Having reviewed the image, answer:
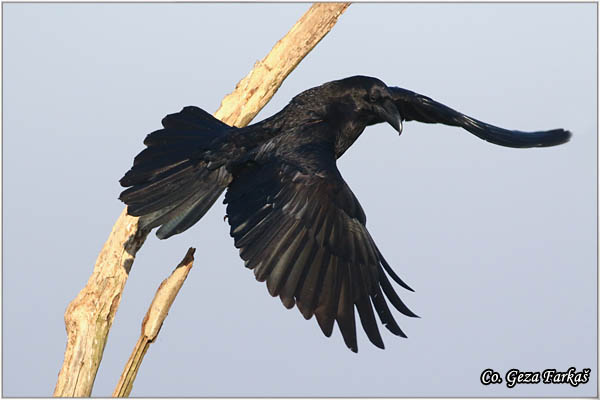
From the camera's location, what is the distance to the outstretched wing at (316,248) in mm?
5523

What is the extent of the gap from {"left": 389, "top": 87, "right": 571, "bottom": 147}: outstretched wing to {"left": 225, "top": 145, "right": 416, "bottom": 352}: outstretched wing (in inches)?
68.6

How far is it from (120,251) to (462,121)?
3.25 m

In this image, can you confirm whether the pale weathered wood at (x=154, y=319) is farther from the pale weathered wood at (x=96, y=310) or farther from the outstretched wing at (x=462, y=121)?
the outstretched wing at (x=462, y=121)

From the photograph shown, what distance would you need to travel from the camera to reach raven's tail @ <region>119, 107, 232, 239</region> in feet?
20.9

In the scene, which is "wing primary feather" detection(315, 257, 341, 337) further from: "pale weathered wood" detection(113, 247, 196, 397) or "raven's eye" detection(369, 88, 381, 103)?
"raven's eye" detection(369, 88, 381, 103)

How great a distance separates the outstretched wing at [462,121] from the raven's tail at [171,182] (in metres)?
1.75

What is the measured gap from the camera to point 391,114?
23.3ft

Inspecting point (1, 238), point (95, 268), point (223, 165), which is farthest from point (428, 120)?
point (1, 238)

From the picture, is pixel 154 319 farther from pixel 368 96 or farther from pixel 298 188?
pixel 368 96

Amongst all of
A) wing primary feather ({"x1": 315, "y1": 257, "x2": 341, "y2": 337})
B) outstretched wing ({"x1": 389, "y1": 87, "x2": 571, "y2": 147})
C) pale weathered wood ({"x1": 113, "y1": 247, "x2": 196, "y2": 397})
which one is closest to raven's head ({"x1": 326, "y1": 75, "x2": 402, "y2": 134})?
outstretched wing ({"x1": 389, "y1": 87, "x2": 571, "y2": 147})

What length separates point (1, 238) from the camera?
658 centimetres

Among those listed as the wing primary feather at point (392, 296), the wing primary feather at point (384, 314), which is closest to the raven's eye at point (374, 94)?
the wing primary feather at point (392, 296)

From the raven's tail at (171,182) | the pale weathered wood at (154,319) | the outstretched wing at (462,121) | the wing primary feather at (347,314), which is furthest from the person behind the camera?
the outstretched wing at (462,121)

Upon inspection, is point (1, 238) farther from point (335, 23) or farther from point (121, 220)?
point (335, 23)
